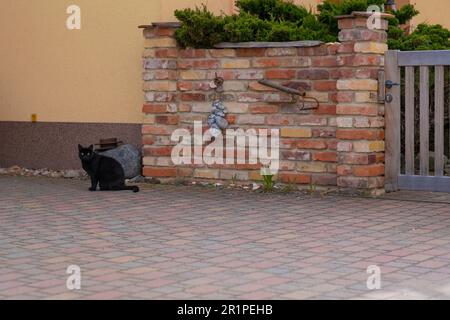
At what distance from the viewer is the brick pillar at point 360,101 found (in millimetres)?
10336

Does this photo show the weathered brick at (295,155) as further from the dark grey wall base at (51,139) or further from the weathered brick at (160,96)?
the dark grey wall base at (51,139)

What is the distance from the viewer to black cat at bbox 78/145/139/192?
1095 cm

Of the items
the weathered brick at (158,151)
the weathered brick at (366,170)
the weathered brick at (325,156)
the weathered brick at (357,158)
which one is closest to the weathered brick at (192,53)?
the weathered brick at (158,151)

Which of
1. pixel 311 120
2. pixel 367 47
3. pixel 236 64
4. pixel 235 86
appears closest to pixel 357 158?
pixel 311 120

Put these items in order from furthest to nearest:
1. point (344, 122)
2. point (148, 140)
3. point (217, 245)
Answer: point (148, 140) < point (344, 122) < point (217, 245)

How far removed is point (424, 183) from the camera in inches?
410

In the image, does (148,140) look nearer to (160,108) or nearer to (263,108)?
(160,108)

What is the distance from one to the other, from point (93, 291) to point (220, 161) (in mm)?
5314

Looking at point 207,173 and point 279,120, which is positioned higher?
point 279,120

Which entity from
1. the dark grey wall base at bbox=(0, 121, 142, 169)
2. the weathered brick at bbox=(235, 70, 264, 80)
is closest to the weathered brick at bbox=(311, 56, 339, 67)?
the weathered brick at bbox=(235, 70, 264, 80)

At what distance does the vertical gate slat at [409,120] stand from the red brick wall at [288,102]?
28 centimetres

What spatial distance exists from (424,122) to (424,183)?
25.5 inches

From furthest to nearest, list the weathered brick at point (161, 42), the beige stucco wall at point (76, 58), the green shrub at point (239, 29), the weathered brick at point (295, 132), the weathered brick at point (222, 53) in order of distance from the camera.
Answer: the beige stucco wall at point (76, 58) → the weathered brick at point (161, 42) → the weathered brick at point (222, 53) → the green shrub at point (239, 29) → the weathered brick at point (295, 132)

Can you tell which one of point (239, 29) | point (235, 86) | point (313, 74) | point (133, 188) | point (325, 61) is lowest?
point (133, 188)
